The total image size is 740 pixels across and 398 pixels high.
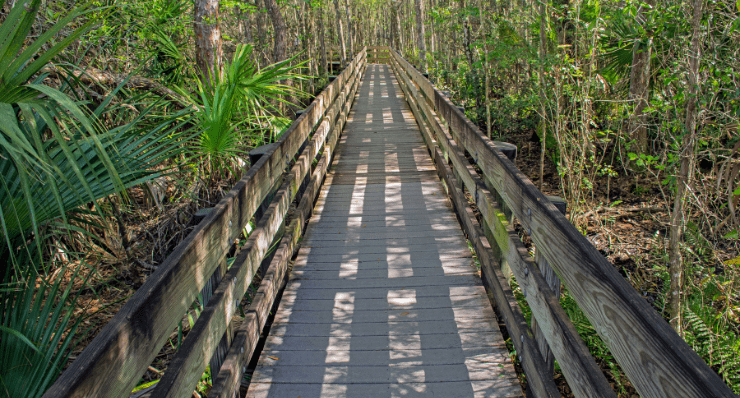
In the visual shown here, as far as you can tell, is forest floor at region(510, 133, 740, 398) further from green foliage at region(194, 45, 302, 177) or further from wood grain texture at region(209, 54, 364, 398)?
green foliage at region(194, 45, 302, 177)

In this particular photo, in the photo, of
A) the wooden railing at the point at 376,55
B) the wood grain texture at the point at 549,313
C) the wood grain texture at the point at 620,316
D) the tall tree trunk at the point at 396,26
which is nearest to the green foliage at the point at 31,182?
the wood grain texture at the point at 620,316

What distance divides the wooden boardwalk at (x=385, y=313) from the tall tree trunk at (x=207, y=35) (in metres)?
2.83

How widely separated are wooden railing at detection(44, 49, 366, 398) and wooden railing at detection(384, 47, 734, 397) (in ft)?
4.89

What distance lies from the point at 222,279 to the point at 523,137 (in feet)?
38.8

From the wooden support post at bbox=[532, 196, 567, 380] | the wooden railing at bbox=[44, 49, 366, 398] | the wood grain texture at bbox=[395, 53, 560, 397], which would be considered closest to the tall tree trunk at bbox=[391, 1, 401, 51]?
the wood grain texture at bbox=[395, 53, 560, 397]

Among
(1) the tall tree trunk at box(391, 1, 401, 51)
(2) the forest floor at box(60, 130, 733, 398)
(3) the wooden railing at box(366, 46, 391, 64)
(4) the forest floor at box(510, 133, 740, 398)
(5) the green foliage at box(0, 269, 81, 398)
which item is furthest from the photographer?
(1) the tall tree trunk at box(391, 1, 401, 51)

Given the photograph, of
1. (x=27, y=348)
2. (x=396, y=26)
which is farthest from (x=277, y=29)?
(x=396, y=26)

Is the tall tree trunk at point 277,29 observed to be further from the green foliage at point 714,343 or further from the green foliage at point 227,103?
the green foliage at point 714,343

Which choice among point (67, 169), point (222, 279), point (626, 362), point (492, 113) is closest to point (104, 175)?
point (67, 169)

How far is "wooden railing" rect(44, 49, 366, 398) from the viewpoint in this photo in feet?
4.65

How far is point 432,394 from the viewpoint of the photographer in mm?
2676

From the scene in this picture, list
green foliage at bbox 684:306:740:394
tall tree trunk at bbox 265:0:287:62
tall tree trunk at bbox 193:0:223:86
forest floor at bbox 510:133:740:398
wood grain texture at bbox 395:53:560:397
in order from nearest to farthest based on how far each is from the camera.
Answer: wood grain texture at bbox 395:53:560:397 → green foliage at bbox 684:306:740:394 → forest floor at bbox 510:133:740:398 → tall tree trunk at bbox 193:0:223:86 → tall tree trunk at bbox 265:0:287:62

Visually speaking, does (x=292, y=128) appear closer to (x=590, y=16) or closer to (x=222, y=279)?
(x=222, y=279)

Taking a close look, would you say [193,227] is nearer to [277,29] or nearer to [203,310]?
[203,310]
